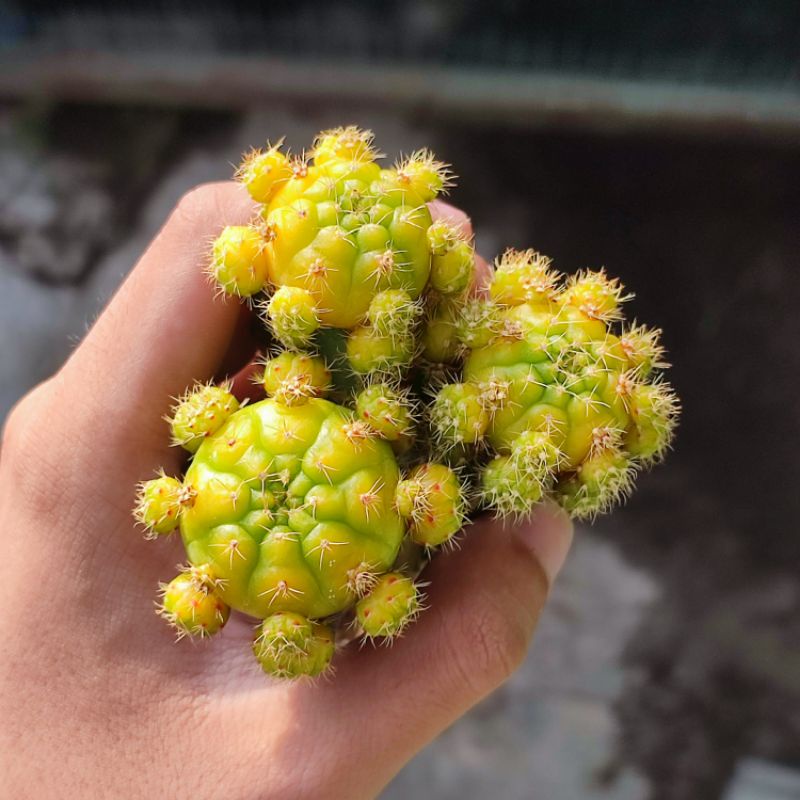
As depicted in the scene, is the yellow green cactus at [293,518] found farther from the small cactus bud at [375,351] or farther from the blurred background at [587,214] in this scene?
the blurred background at [587,214]

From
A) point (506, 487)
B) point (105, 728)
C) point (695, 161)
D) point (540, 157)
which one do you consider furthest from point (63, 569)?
point (695, 161)

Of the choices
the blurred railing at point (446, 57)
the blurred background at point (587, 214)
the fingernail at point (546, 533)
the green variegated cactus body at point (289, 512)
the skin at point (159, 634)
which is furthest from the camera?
the blurred railing at point (446, 57)


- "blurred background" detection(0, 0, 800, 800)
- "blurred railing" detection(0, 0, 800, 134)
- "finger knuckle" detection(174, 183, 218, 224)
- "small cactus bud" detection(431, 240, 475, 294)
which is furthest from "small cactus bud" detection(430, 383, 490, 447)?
"blurred railing" detection(0, 0, 800, 134)

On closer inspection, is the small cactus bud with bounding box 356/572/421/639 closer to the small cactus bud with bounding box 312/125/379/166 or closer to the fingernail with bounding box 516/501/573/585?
the fingernail with bounding box 516/501/573/585

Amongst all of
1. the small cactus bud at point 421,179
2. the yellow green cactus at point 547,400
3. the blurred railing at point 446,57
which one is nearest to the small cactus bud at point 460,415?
the yellow green cactus at point 547,400

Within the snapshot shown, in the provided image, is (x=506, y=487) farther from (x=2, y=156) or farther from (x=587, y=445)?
(x=2, y=156)

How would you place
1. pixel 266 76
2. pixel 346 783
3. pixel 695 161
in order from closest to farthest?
1. pixel 346 783
2. pixel 695 161
3. pixel 266 76

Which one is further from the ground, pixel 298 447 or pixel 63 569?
pixel 298 447
